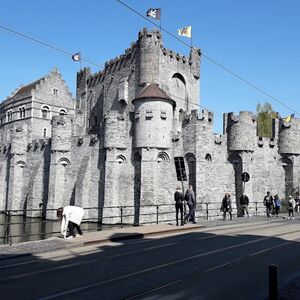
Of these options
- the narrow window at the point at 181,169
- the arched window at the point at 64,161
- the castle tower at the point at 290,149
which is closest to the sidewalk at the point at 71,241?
the narrow window at the point at 181,169

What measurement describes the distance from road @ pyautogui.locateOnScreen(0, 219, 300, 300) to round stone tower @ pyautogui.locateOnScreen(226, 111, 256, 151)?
17807mm

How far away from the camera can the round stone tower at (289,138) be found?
32125mm

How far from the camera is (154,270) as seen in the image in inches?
312

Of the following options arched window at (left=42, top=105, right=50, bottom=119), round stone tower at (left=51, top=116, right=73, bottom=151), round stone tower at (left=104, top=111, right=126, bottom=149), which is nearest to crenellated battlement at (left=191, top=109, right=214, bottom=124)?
round stone tower at (left=104, top=111, right=126, bottom=149)

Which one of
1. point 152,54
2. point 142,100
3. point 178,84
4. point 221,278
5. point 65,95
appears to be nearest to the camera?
point 221,278

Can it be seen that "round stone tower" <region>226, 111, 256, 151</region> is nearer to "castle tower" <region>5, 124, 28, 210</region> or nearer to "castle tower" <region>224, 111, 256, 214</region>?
"castle tower" <region>224, 111, 256, 214</region>

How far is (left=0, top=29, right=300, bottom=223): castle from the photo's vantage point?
2791cm

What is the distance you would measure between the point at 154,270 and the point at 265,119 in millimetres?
49539

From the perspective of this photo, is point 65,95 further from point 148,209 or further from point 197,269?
point 197,269

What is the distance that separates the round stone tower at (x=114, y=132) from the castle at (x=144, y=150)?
7 centimetres

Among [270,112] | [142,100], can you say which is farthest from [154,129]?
[270,112]

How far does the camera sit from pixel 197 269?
8008mm

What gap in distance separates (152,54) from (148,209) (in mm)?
14574

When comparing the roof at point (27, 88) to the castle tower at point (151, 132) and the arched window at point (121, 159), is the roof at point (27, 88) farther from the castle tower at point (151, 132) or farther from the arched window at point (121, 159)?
the castle tower at point (151, 132)
